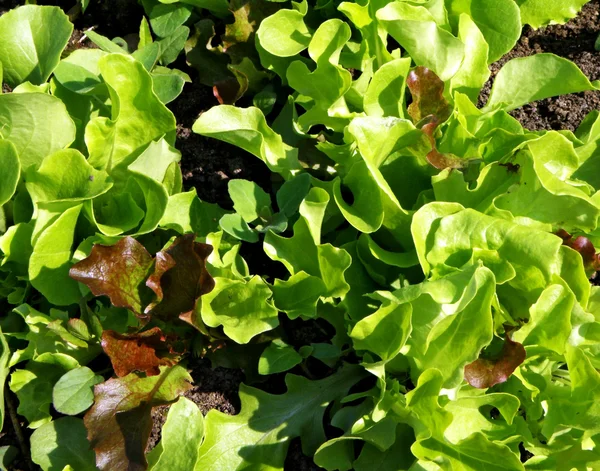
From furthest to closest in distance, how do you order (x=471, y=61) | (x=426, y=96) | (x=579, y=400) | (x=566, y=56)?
(x=566, y=56) → (x=471, y=61) → (x=426, y=96) → (x=579, y=400)

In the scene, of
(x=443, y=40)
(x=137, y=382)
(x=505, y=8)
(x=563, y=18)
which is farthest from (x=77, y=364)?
(x=563, y=18)

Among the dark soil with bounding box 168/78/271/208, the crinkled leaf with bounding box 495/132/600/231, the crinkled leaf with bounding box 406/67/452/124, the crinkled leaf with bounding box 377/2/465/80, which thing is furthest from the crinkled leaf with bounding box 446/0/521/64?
the dark soil with bounding box 168/78/271/208

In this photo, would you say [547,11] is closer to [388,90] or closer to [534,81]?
[534,81]

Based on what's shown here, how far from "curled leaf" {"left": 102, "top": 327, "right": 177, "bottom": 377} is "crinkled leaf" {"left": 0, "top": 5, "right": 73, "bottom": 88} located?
23.1 inches

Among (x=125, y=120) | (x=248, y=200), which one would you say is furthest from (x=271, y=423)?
(x=125, y=120)

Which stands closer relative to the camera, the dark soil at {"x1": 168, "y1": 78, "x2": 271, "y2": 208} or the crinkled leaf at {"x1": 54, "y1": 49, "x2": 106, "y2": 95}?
the crinkled leaf at {"x1": 54, "y1": 49, "x2": 106, "y2": 95}

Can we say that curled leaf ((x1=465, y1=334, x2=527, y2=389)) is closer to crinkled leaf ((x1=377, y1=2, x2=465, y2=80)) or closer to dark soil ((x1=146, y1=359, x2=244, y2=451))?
dark soil ((x1=146, y1=359, x2=244, y2=451))

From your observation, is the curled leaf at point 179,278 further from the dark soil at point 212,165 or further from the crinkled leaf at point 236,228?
the dark soil at point 212,165

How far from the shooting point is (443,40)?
1.48 m

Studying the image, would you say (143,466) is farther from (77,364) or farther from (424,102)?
(424,102)

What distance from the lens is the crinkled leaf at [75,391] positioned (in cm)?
129

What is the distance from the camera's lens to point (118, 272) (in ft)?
4.34

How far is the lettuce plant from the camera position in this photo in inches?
49.5

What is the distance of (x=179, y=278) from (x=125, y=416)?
27cm
